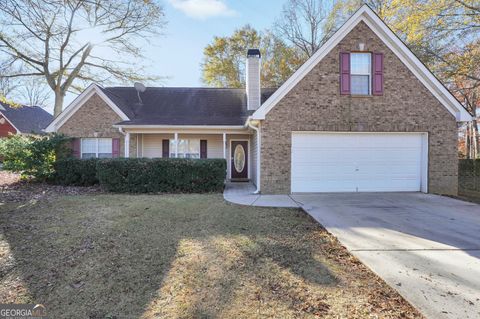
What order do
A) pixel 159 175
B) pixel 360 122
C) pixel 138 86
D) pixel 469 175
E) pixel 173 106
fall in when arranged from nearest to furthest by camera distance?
pixel 360 122
pixel 159 175
pixel 469 175
pixel 173 106
pixel 138 86

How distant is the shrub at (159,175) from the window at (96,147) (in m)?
3.19

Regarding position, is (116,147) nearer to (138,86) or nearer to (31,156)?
(31,156)

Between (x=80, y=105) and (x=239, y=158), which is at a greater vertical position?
(x=80, y=105)

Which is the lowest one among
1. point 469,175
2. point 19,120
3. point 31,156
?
point 469,175

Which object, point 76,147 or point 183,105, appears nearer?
point 76,147

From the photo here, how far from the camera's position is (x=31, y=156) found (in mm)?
11078

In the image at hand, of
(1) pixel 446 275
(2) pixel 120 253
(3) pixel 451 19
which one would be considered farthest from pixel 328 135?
(3) pixel 451 19

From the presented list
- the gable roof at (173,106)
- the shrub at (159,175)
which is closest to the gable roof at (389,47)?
the shrub at (159,175)

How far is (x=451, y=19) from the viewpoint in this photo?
12.7 meters

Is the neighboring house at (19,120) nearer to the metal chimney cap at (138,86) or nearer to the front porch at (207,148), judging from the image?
the metal chimney cap at (138,86)

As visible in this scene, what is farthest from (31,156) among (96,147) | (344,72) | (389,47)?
(389,47)

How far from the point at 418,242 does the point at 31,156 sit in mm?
13715

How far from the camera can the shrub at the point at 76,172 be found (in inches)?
437

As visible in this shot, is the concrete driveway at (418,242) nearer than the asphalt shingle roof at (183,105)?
Yes
